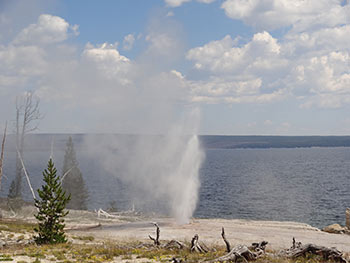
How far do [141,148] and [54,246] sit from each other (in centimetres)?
11732

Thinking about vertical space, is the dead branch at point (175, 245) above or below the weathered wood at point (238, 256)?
below

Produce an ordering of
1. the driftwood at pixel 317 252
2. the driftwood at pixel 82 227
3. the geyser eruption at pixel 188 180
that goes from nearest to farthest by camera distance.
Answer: the driftwood at pixel 317 252 < the driftwood at pixel 82 227 < the geyser eruption at pixel 188 180

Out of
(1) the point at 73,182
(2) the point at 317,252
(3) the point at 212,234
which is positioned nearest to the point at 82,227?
(3) the point at 212,234

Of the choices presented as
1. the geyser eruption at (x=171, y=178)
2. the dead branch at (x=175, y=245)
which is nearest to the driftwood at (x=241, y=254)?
the dead branch at (x=175, y=245)

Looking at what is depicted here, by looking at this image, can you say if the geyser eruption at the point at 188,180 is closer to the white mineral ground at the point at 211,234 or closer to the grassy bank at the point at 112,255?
the white mineral ground at the point at 211,234

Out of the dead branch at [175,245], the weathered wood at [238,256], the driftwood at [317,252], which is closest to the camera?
the weathered wood at [238,256]

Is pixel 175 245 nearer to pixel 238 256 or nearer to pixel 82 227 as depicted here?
pixel 238 256

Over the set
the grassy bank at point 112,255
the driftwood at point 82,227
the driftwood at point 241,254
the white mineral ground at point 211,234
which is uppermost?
the driftwood at point 241,254

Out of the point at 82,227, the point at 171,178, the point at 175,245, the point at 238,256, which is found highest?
the point at 171,178

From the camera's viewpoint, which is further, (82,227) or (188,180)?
(188,180)

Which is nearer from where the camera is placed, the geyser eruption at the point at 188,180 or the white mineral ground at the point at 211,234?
the white mineral ground at the point at 211,234

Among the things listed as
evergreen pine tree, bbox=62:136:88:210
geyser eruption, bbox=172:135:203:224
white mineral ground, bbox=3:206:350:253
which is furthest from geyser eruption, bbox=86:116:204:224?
evergreen pine tree, bbox=62:136:88:210

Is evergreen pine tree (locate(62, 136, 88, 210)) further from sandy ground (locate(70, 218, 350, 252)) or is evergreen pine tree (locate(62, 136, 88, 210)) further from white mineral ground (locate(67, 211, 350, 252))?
sandy ground (locate(70, 218, 350, 252))

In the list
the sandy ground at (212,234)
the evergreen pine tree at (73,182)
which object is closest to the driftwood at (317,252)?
the sandy ground at (212,234)
